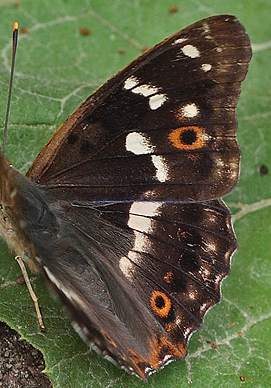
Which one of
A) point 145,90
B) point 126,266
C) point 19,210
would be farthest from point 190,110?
point 19,210

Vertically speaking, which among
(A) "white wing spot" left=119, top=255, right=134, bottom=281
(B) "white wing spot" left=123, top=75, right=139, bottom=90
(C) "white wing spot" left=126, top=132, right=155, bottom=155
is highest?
(B) "white wing spot" left=123, top=75, right=139, bottom=90

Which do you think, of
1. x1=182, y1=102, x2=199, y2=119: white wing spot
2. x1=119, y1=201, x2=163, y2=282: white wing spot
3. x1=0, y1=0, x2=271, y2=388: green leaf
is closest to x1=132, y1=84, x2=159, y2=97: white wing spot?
x1=182, y1=102, x2=199, y2=119: white wing spot

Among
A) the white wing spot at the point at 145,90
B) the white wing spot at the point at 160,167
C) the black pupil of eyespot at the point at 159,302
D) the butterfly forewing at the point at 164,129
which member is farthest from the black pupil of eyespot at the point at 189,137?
the black pupil of eyespot at the point at 159,302

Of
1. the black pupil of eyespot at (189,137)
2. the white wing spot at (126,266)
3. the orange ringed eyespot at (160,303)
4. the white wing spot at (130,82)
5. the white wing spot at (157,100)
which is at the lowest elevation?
the orange ringed eyespot at (160,303)

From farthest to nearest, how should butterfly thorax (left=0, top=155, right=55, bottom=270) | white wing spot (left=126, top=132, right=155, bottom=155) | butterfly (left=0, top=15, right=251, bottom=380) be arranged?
white wing spot (left=126, top=132, right=155, bottom=155) → butterfly (left=0, top=15, right=251, bottom=380) → butterfly thorax (left=0, top=155, right=55, bottom=270)

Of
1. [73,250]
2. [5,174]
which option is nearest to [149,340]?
[73,250]

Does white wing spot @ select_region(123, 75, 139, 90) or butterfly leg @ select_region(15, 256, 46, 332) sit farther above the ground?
white wing spot @ select_region(123, 75, 139, 90)

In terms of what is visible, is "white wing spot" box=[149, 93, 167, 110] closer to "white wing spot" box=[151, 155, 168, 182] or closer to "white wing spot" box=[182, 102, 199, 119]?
"white wing spot" box=[182, 102, 199, 119]

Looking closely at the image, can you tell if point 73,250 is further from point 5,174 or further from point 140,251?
point 5,174

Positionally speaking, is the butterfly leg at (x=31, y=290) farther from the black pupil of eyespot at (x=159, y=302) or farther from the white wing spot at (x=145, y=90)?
the white wing spot at (x=145, y=90)
